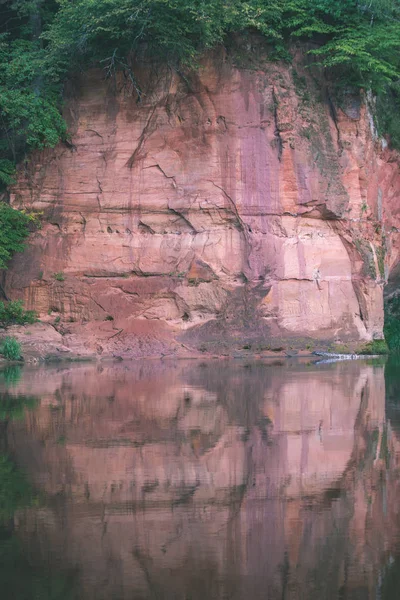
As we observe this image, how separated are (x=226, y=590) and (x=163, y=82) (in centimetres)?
2610

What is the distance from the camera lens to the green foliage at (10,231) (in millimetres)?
27578

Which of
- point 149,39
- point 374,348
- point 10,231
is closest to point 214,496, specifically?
point 10,231

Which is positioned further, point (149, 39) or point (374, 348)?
point (374, 348)

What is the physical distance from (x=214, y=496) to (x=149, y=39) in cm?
2311

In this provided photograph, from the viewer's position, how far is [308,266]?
30.2 metres

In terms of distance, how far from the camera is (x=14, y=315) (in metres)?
27.5

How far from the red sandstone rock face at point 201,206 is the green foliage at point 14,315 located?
188cm

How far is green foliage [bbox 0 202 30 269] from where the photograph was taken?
27578 mm

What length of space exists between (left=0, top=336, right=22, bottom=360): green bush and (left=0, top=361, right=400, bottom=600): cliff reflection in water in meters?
10.9

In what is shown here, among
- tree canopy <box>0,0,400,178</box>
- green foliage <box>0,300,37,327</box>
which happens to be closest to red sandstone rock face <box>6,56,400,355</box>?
tree canopy <box>0,0,400,178</box>

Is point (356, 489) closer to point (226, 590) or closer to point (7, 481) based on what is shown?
point (226, 590)

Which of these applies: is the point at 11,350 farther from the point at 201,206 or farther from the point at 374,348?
the point at 374,348

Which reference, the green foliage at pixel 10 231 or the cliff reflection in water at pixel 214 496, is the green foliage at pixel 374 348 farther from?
the cliff reflection in water at pixel 214 496

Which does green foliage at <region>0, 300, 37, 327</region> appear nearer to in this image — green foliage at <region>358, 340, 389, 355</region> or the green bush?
the green bush
